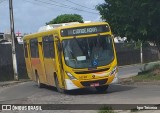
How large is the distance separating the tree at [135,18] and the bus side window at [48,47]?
4459mm

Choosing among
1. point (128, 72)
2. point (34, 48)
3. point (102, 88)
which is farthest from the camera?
point (128, 72)

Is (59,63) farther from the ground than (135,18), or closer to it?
closer to it

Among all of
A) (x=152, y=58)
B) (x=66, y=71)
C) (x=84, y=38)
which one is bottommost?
(x=152, y=58)

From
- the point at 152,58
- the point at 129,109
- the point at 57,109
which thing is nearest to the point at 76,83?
the point at 57,109

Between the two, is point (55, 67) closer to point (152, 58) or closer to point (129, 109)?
point (129, 109)

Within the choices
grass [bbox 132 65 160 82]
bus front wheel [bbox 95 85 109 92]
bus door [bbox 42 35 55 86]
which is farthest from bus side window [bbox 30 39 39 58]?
grass [bbox 132 65 160 82]

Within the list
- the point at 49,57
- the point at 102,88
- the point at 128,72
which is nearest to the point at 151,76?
the point at 102,88

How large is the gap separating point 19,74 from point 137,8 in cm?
2081

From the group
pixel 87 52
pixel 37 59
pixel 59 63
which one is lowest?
pixel 37 59

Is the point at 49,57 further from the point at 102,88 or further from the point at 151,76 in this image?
the point at 151,76

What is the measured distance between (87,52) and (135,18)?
5.57 meters

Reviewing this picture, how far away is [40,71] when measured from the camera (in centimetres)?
2833

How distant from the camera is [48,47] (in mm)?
25078

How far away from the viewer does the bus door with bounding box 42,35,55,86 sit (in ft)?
79.8
